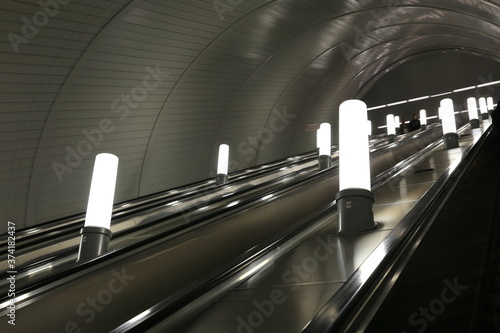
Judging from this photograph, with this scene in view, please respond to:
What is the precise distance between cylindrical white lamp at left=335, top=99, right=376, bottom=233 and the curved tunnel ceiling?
8036mm

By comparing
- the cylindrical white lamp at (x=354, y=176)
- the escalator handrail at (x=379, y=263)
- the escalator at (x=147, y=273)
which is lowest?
the escalator at (x=147, y=273)

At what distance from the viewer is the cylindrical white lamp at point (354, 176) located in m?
3.38

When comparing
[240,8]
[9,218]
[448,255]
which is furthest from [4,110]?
[448,255]

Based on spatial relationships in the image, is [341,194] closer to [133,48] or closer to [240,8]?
[133,48]

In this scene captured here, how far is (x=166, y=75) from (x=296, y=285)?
12.1m

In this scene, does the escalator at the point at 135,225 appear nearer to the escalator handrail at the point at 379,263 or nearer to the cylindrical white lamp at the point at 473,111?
the escalator handrail at the point at 379,263

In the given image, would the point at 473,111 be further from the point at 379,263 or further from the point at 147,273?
the point at 379,263

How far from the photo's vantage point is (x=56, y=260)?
4.17 meters

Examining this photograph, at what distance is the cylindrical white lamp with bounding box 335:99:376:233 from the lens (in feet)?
11.1

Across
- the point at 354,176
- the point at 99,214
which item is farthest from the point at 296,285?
the point at 99,214

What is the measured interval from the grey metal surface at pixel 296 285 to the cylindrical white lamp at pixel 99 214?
6.11ft

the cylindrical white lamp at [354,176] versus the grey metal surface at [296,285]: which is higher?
the cylindrical white lamp at [354,176]

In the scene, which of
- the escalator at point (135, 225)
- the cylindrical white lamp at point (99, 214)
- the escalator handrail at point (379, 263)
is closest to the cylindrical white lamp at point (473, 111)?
the escalator at point (135, 225)

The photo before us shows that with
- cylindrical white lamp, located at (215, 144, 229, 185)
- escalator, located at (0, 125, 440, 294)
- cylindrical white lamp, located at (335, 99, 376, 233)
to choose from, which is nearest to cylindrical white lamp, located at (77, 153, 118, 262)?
escalator, located at (0, 125, 440, 294)
